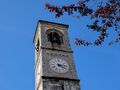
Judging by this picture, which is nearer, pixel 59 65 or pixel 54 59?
pixel 59 65

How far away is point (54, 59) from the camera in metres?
26.6

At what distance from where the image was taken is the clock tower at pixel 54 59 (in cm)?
2434

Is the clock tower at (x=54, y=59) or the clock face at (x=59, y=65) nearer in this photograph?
the clock tower at (x=54, y=59)

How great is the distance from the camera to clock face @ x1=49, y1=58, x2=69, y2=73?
25844 millimetres

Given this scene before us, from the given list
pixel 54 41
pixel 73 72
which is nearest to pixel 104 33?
pixel 73 72

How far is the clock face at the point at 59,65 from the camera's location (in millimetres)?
25844

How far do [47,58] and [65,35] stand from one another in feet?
14.2

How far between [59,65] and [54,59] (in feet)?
2.46

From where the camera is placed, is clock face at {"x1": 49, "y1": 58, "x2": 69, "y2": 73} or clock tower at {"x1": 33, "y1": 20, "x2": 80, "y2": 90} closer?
clock tower at {"x1": 33, "y1": 20, "x2": 80, "y2": 90}

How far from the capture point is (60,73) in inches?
1001

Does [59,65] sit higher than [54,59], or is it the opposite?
[54,59]

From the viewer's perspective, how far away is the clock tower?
24.3m

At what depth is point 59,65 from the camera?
26.3 meters

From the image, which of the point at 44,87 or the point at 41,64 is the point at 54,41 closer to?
the point at 41,64
